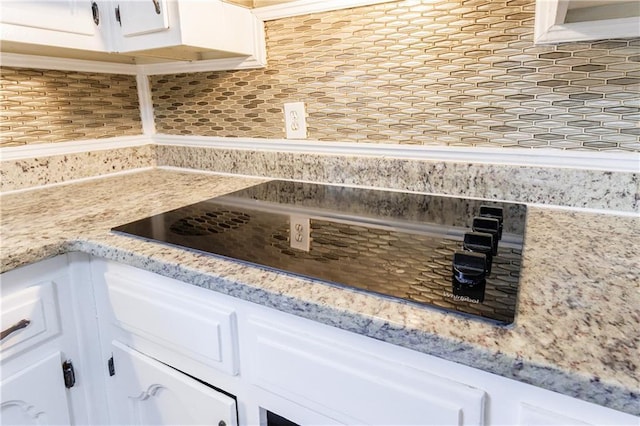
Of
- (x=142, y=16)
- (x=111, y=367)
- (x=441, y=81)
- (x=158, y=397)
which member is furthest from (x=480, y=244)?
(x=142, y=16)

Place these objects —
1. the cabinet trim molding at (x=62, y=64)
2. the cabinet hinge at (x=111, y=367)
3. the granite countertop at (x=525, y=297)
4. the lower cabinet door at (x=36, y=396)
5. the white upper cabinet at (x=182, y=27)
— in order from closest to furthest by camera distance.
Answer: the granite countertop at (x=525, y=297)
the lower cabinet door at (x=36, y=396)
the cabinet hinge at (x=111, y=367)
the white upper cabinet at (x=182, y=27)
the cabinet trim molding at (x=62, y=64)

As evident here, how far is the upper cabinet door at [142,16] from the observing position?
1073mm

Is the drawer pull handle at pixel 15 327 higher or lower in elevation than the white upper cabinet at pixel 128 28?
lower

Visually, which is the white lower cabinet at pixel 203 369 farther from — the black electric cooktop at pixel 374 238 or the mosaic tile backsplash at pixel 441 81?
the mosaic tile backsplash at pixel 441 81

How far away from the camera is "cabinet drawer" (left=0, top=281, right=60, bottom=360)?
80cm

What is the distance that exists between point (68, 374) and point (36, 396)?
7 centimetres

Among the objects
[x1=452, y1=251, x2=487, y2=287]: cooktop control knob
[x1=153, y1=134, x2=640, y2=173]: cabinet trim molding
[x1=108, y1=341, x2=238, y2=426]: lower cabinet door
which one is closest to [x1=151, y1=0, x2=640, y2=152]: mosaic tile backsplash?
[x1=153, y1=134, x2=640, y2=173]: cabinet trim molding

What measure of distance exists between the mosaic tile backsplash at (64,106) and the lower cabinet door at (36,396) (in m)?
0.73

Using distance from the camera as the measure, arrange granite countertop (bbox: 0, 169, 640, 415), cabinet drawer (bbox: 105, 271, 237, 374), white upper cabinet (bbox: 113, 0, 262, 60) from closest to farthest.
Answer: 1. granite countertop (bbox: 0, 169, 640, 415)
2. cabinet drawer (bbox: 105, 271, 237, 374)
3. white upper cabinet (bbox: 113, 0, 262, 60)

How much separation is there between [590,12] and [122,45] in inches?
45.9

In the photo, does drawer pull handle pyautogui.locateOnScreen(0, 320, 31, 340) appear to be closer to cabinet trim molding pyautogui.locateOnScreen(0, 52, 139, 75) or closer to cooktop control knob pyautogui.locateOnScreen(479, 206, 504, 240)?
cabinet trim molding pyautogui.locateOnScreen(0, 52, 139, 75)

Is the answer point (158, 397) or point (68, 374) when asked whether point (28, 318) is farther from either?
point (158, 397)

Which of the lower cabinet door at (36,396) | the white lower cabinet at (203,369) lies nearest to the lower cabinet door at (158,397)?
the white lower cabinet at (203,369)

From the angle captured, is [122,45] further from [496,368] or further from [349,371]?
[496,368]
